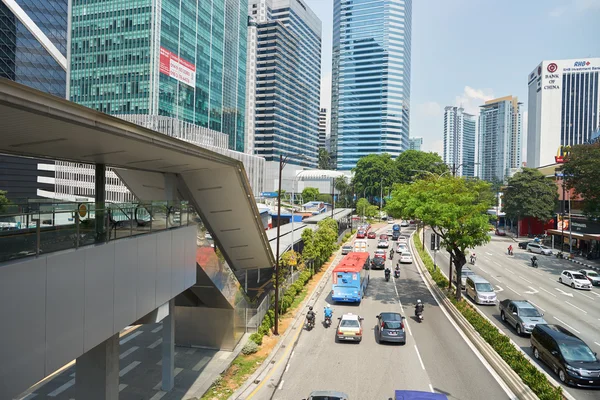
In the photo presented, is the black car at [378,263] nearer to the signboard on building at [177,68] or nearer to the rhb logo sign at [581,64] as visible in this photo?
the signboard on building at [177,68]

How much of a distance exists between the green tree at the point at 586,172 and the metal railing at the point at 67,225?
146 feet

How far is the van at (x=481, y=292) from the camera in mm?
26969

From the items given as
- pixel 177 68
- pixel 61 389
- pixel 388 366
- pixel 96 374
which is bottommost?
pixel 61 389

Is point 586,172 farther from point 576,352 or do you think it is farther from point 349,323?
point 349,323

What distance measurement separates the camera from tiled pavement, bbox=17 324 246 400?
563 inches

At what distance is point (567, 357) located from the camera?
14930 millimetres

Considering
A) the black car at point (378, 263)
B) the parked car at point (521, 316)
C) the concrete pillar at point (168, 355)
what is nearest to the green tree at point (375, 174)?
the black car at point (378, 263)

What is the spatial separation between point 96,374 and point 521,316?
65.6 ft

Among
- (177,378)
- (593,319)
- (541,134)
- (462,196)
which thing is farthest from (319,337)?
(541,134)

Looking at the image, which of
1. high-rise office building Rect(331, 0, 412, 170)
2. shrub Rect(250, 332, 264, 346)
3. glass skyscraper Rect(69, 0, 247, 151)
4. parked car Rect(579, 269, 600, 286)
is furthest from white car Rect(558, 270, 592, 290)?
Result: high-rise office building Rect(331, 0, 412, 170)

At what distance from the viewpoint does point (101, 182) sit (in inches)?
462

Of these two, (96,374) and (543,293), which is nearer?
(96,374)

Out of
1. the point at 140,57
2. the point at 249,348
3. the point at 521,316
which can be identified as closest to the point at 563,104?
the point at 140,57

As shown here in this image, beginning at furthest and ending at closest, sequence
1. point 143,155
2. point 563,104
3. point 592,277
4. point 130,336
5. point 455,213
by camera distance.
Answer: point 563,104 < point 592,277 < point 455,213 < point 130,336 < point 143,155
